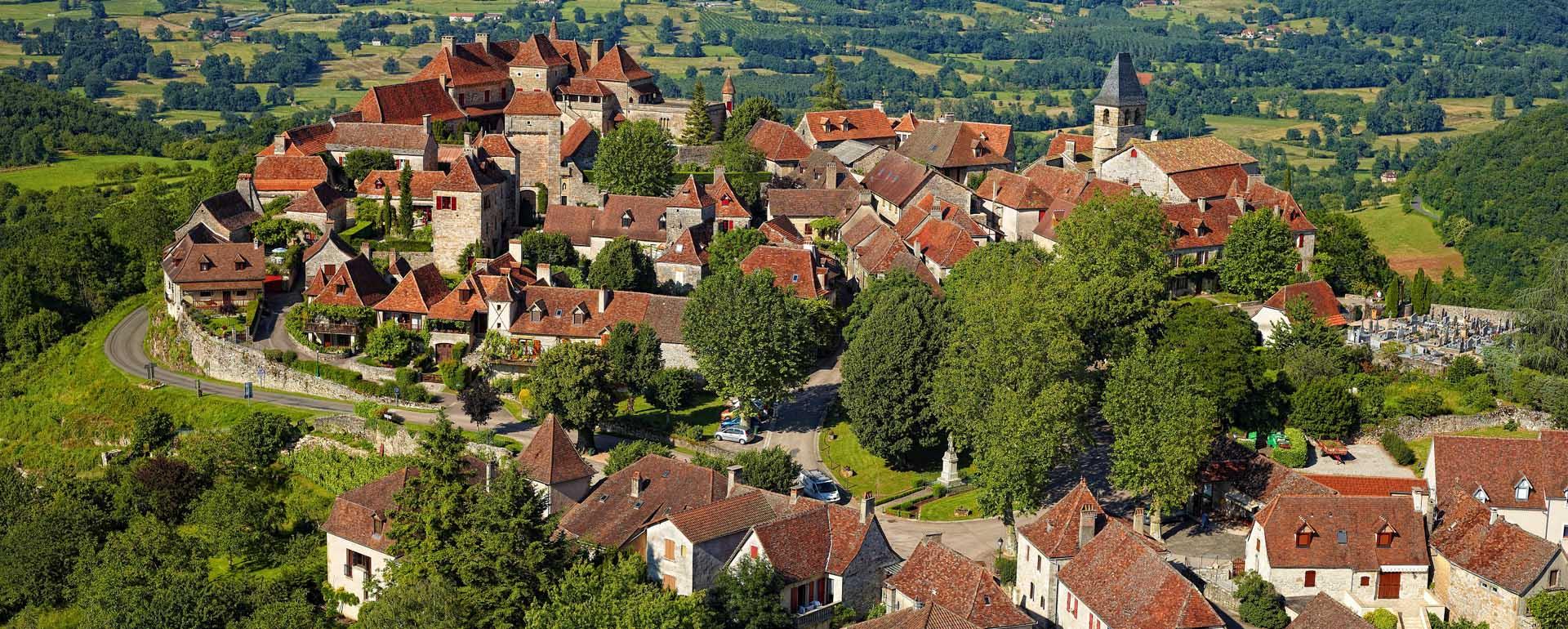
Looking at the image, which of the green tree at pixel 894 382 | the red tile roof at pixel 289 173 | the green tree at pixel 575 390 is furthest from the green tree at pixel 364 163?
the green tree at pixel 894 382

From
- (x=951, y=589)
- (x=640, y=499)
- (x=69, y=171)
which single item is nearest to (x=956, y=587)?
(x=951, y=589)

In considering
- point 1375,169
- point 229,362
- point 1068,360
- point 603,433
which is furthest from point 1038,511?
point 1375,169

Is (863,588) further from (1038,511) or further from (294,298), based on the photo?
(294,298)

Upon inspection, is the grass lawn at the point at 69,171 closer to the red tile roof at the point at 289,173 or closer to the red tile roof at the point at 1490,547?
the red tile roof at the point at 289,173

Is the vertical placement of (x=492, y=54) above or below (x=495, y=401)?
above

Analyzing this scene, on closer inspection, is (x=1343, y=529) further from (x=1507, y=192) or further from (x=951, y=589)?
(x=1507, y=192)

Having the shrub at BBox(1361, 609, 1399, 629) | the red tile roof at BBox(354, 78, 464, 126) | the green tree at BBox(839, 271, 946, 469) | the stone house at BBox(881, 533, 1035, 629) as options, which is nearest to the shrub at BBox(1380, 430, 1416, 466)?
the shrub at BBox(1361, 609, 1399, 629)
